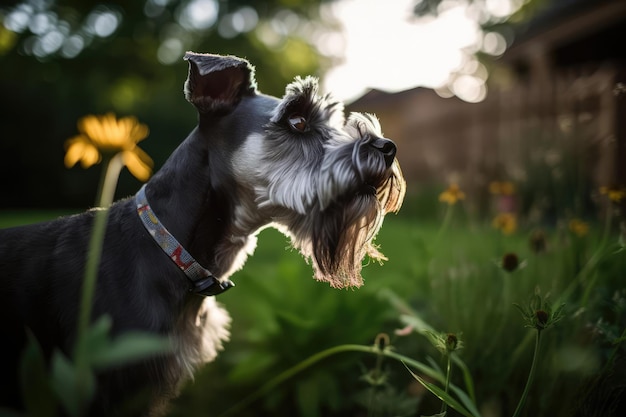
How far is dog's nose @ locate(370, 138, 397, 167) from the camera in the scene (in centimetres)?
239

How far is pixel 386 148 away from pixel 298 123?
18.5 inches

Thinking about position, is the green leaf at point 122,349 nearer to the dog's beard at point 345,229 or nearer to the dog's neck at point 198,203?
the dog's neck at point 198,203

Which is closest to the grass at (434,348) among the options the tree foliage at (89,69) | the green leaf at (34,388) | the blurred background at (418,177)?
the blurred background at (418,177)

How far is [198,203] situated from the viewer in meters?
2.36

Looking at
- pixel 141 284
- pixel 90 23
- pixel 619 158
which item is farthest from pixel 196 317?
pixel 90 23

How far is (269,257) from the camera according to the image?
719 centimetres

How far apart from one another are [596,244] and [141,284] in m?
2.51

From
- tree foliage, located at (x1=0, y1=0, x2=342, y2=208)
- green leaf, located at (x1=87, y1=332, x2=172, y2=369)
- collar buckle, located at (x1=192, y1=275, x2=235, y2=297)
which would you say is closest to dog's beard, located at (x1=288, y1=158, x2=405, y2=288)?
collar buckle, located at (x1=192, y1=275, x2=235, y2=297)

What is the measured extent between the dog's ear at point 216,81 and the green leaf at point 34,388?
157cm

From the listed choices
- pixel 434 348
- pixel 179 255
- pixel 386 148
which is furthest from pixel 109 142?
pixel 434 348

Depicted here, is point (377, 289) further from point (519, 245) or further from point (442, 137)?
point (442, 137)

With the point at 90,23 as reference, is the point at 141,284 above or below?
below

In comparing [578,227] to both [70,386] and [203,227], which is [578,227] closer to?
[203,227]

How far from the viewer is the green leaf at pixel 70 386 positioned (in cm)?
100
